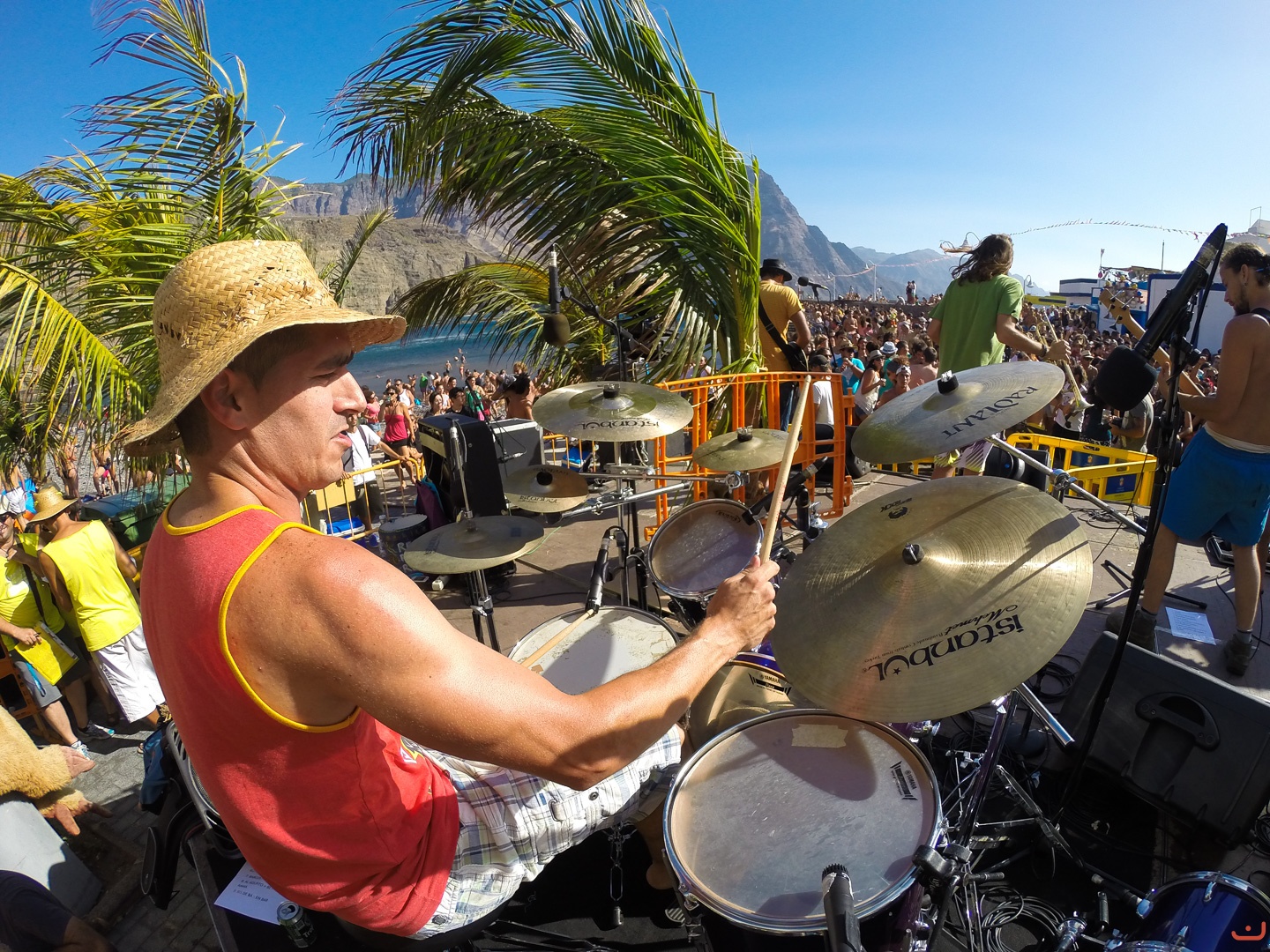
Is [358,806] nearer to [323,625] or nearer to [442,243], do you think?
[323,625]

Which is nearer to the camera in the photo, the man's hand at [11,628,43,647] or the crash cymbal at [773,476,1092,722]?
the crash cymbal at [773,476,1092,722]

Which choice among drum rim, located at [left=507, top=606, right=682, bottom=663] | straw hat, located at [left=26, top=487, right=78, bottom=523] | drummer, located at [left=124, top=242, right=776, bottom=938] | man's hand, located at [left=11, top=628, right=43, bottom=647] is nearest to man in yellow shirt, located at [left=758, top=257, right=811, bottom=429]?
drum rim, located at [left=507, top=606, right=682, bottom=663]

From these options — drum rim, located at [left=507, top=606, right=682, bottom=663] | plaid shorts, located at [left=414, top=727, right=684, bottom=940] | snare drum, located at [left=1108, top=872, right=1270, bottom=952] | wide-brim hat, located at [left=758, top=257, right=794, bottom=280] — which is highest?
wide-brim hat, located at [left=758, top=257, right=794, bottom=280]

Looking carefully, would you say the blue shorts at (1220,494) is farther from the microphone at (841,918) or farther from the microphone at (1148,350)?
the microphone at (841,918)

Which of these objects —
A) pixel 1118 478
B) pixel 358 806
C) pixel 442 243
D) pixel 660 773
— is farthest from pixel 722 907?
pixel 442 243

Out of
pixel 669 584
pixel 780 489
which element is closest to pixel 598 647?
pixel 669 584

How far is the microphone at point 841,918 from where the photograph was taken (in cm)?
109

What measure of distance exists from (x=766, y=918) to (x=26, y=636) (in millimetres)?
4643

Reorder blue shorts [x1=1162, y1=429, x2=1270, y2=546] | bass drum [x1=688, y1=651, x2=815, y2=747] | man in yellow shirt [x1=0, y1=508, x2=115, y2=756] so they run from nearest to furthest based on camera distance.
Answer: bass drum [x1=688, y1=651, x2=815, y2=747] → blue shorts [x1=1162, y1=429, x2=1270, y2=546] → man in yellow shirt [x1=0, y1=508, x2=115, y2=756]

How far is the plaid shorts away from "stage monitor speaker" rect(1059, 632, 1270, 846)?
191cm

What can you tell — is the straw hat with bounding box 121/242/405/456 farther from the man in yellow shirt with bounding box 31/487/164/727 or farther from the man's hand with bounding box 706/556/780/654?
the man in yellow shirt with bounding box 31/487/164/727

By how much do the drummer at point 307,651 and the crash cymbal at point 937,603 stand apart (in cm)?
32

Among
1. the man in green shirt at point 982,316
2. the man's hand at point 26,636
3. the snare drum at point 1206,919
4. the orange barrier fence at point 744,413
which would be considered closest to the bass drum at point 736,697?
the snare drum at point 1206,919

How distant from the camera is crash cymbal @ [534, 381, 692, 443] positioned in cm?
337
